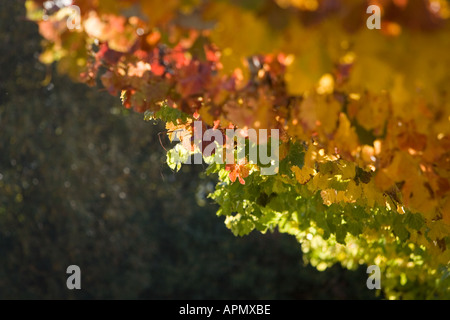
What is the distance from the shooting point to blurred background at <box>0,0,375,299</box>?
11.8 metres

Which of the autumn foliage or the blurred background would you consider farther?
the blurred background

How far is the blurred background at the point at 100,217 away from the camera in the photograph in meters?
11.8

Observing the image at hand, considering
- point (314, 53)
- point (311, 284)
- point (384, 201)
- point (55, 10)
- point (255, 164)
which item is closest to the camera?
Answer: point (314, 53)

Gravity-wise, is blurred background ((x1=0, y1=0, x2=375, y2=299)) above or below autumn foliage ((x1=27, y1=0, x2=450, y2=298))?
above

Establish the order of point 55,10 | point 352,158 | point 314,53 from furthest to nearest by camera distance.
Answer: point 352,158
point 55,10
point 314,53

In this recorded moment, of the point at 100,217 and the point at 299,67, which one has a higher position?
the point at 100,217

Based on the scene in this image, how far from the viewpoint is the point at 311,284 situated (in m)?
12.7

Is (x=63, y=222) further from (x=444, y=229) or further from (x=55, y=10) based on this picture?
(x=55, y=10)

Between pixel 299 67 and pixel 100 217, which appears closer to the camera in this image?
pixel 299 67

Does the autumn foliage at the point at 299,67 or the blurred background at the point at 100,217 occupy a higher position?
the blurred background at the point at 100,217

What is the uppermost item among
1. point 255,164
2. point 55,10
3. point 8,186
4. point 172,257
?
point 8,186

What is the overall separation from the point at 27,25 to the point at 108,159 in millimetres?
2933

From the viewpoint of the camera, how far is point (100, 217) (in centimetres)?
1216

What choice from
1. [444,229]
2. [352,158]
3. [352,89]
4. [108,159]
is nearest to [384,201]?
[444,229]
